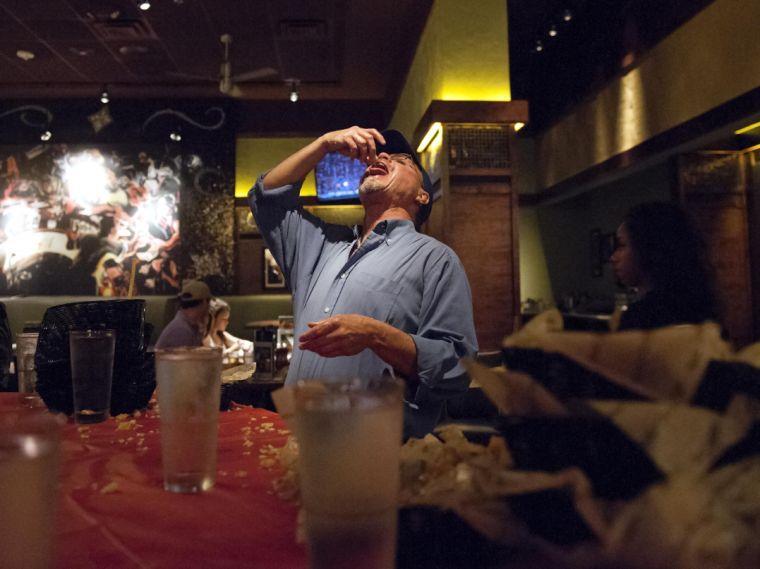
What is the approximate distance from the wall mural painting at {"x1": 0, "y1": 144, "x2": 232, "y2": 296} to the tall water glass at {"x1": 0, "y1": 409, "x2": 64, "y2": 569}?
6794 millimetres

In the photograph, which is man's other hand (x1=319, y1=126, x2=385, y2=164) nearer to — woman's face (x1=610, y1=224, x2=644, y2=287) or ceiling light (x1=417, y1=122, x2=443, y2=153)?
woman's face (x1=610, y1=224, x2=644, y2=287)

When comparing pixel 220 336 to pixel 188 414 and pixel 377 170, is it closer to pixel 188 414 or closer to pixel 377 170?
pixel 377 170

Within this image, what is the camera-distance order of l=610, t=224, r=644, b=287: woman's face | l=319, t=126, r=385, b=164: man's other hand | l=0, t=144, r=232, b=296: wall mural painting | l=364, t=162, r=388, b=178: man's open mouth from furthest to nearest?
l=0, t=144, r=232, b=296: wall mural painting
l=610, t=224, r=644, b=287: woman's face
l=364, t=162, r=388, b=178: man's open mouth
l=319, t=126, r=385, b=164: man's other hand

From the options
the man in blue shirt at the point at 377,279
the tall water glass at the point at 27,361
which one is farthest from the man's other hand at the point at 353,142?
the tall water glass at the point at 27,361

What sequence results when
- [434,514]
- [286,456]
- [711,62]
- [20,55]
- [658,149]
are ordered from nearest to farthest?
[434,514]
[286,456]
[711,62]
[658,149]
[20,55]

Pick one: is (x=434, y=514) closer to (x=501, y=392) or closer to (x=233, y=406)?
(x=501, y=392)

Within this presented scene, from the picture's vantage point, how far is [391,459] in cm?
43

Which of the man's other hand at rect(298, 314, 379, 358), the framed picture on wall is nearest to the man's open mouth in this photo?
the man's other hand at rect(298, 314, 379, 358)

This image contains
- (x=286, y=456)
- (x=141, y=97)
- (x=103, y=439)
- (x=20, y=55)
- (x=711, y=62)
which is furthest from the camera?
(x=141, y=97)

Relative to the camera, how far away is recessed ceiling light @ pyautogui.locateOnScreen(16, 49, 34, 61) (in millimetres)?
5617

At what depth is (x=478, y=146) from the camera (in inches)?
169

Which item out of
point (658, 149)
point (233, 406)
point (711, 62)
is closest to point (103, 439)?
point (233, 406)

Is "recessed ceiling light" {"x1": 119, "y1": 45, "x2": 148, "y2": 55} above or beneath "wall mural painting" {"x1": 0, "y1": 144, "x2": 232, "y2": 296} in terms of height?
above

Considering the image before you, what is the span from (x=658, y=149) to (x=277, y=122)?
4.69m
